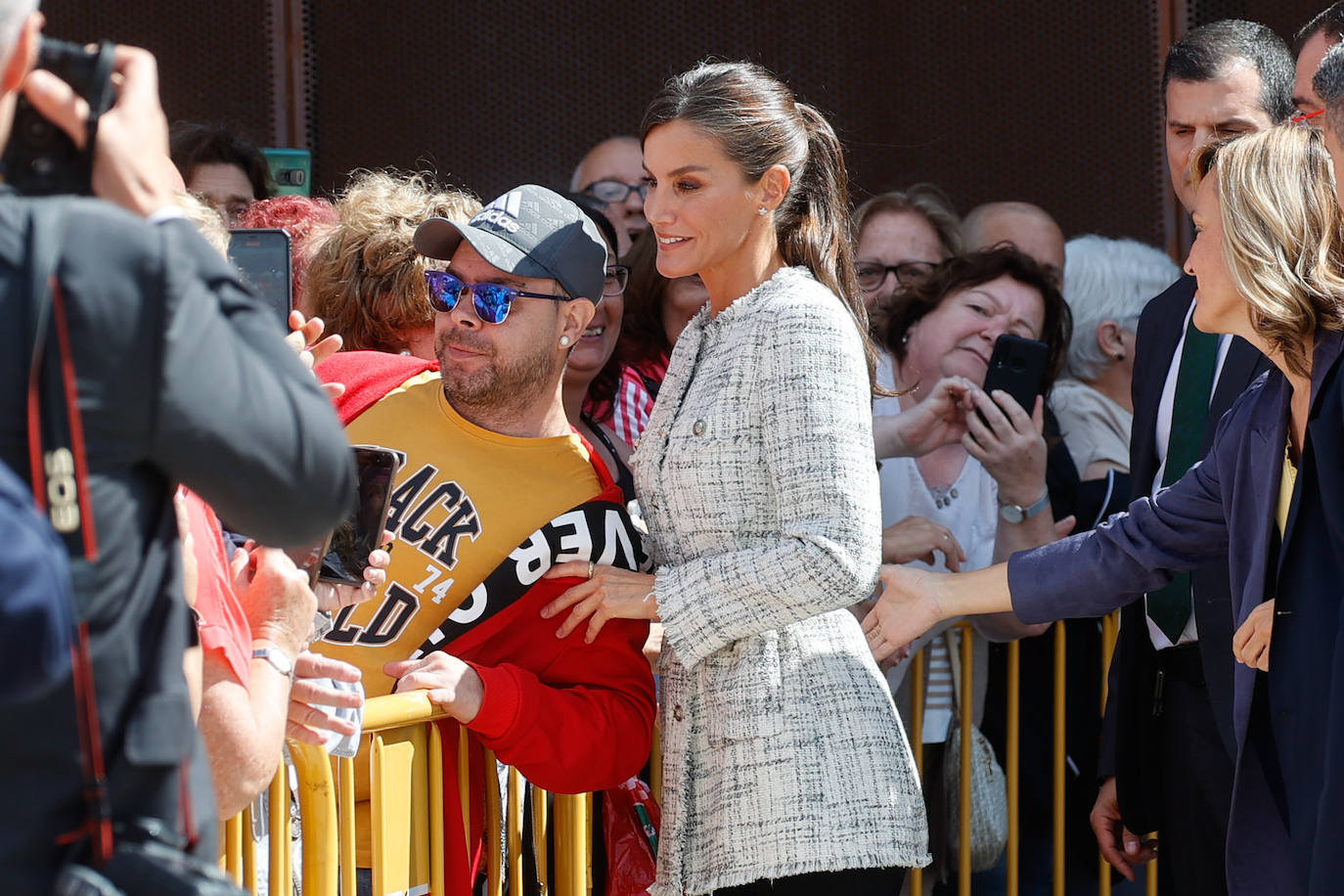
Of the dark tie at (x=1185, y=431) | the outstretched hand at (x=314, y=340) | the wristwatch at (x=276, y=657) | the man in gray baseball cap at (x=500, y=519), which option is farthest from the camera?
the dark tie at (x=1185, y=431)

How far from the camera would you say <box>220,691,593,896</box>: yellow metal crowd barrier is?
94.0 inches

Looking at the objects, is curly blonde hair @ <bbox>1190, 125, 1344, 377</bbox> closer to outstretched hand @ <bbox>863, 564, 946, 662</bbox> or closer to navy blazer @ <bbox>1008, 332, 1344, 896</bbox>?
navy blazer @ <bbox>1008, 332, 1344, 896</bbox>

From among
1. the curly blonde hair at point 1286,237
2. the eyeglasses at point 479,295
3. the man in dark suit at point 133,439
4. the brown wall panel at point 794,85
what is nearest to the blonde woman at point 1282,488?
the curly blonde hair at point 1286,237

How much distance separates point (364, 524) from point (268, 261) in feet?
2.19

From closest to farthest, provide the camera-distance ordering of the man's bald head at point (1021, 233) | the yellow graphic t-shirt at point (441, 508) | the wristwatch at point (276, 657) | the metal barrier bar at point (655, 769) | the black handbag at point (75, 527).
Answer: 1. the black handbag at point (75, 527)
2. the wristwatch at point (276, 657)
3. the yellow graphic t-shirt at point (441, 508)
4. the metal barrier bar at point (655, 769)
5. the man's bald head at point (1021, 233)

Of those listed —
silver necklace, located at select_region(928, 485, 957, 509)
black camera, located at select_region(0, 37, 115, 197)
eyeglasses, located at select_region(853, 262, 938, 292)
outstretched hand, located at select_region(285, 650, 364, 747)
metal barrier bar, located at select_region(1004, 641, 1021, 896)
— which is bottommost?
metal barrier bar, located at select_region(1004, 641, 1021, 896)

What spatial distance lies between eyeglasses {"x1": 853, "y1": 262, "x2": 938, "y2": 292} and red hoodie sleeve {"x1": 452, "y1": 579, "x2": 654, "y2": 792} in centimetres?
201

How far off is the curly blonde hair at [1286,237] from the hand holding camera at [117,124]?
69.5 inches

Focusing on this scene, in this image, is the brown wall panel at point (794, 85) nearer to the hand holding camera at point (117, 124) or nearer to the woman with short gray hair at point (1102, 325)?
the woman with short gray hair at point (1102, 325)

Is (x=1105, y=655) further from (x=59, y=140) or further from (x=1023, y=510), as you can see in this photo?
(x=59, y=140)

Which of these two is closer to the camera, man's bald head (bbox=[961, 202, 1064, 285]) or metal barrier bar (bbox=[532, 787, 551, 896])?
metal barrier bar (bbox=[532, 787, 551, 896])

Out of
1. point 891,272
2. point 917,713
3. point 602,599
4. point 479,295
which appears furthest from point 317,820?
point 891,272

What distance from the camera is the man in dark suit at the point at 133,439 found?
1259 mm

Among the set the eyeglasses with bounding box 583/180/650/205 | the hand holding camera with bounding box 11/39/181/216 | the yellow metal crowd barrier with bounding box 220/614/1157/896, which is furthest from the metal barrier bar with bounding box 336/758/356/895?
the eyeglasses with bounding box 583/180/650/205
